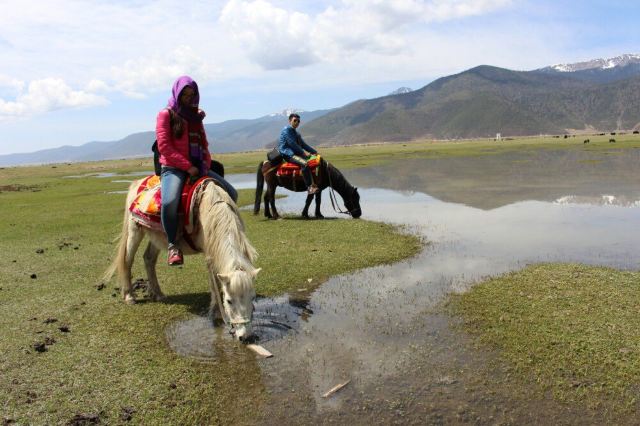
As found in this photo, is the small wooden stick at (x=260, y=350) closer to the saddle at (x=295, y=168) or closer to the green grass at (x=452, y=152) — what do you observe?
the saddle at (x=295, y=168)

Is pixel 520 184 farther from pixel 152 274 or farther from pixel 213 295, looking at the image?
pixel 213 295

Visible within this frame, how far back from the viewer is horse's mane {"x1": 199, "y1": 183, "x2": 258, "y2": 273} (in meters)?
6.08

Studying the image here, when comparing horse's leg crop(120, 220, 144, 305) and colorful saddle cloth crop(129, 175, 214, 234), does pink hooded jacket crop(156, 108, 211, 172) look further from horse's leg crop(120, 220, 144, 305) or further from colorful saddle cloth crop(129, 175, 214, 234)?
horse's leg crop(120, 220, 144, 305)

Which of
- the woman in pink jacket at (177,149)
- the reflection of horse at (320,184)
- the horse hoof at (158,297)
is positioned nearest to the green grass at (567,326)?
the woman in pink jacket at (177,149)

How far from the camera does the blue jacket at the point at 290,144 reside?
1551cm

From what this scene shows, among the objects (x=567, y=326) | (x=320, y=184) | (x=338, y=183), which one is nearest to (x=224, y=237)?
(x=567, y=326)

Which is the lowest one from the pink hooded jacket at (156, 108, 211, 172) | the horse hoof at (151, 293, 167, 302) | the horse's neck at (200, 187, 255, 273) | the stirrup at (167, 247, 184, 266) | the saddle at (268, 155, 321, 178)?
the horse hoof at (151, 293, 167, 302)

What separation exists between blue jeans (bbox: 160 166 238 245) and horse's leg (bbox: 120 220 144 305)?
1151mm

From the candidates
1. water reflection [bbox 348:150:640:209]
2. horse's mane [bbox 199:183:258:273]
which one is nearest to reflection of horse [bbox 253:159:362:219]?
water reflection [bbox 348:150:640:209]

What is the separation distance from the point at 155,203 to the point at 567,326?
21.1ft

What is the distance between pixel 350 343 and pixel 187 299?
3.54m

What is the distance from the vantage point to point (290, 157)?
15.9m

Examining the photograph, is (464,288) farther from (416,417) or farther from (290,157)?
(290,157)

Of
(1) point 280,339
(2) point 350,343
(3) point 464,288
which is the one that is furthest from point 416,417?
(3) point 464,288
